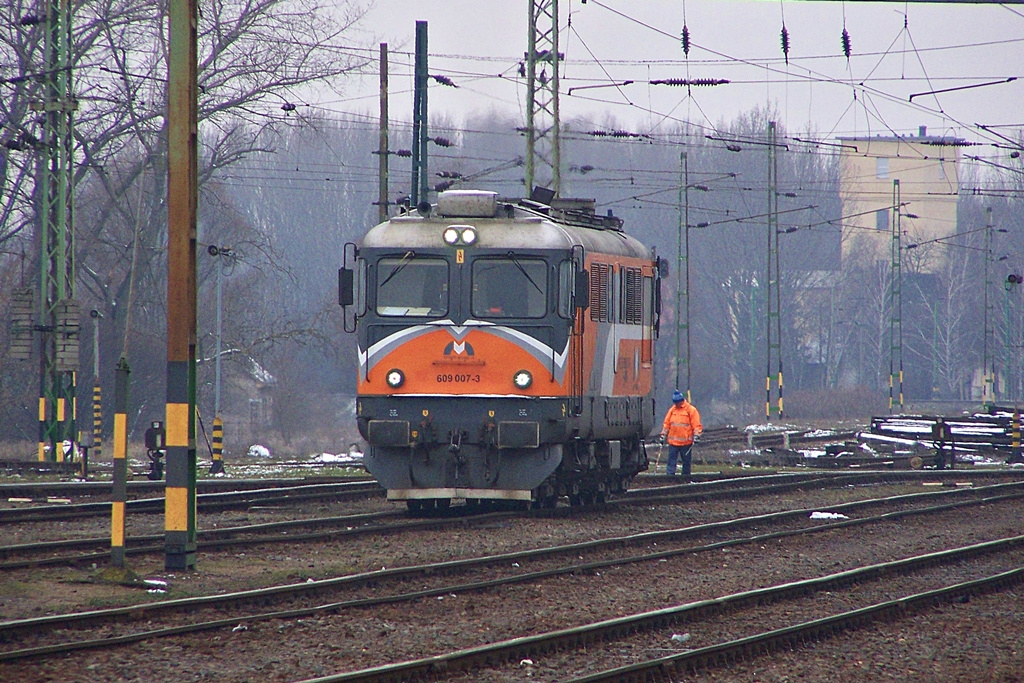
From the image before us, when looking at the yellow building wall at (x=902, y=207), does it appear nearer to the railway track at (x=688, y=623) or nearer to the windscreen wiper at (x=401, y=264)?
the windscreen wiper at (x=401, y=264)

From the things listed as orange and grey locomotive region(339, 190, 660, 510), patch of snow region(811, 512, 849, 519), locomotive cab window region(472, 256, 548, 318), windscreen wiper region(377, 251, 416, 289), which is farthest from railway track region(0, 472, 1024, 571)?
windscreen wiper region(377, 251, 416, 289)

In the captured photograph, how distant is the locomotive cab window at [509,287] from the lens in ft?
49.2

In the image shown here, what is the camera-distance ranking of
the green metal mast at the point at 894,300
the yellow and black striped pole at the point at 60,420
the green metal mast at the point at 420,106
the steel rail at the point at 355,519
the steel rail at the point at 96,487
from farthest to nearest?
the green metal mast at the point at 894,300 → the green metal mast at the point at 420,106 → the yellow and black striped pole at the point at 60,420 → the steel rail at the point at 96,487 → the steel rail at the point at 355,519

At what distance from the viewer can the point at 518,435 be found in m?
14.6

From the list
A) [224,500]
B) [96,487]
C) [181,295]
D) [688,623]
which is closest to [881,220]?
[96,487]

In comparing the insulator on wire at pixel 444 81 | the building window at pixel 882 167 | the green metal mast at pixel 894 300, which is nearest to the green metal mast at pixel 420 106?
the insulator on wire at pixel 444 81

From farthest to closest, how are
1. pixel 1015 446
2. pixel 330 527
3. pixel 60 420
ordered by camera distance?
pixel 1015 446 < pixel 60 420 < pixel 330 527

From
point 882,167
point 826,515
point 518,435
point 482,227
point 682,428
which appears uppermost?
point 882,167

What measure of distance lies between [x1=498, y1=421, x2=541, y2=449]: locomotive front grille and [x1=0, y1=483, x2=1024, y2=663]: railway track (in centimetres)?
171

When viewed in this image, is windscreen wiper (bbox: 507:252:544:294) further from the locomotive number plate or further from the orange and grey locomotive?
the locomotive number plate

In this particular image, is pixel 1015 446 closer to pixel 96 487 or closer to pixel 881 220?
pixel 96 487

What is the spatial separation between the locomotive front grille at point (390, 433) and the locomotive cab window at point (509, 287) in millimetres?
1483

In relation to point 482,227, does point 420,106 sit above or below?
above

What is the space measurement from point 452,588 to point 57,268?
16.7 m
